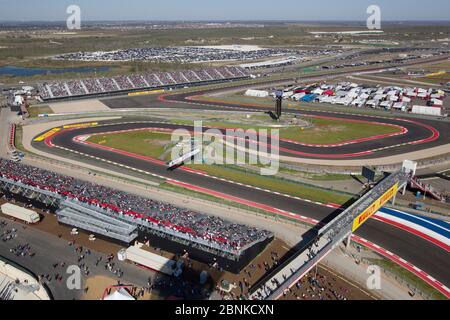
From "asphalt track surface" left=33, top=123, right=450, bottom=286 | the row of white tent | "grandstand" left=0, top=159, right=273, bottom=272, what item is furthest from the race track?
the row of white tent

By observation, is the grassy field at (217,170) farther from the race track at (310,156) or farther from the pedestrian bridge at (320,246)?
the pedestrian bridge at (320,246)

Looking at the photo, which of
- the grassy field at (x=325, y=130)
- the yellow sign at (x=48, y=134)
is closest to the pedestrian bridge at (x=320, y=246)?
the grassy field at (x=325, y=130)

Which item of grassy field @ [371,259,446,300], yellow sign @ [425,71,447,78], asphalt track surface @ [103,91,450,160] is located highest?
yellow sign @ [425,71,447,78]

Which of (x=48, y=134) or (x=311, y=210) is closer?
(x=311, y=210)

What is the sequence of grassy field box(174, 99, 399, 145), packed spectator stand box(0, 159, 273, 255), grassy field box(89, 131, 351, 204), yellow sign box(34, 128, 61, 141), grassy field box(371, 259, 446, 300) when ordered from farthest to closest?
1. yellow sign box(34, 128, 61, 141)
2. grassy field box(174, 99, 399, 145)
3. grassy field box(89, 131, 351, 204)
4. packed spectator stand box(0, 159, 273, 255)
5. grassy field box(371, 259, 446, 300)

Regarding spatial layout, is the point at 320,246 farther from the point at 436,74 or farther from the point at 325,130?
the point at 436,74

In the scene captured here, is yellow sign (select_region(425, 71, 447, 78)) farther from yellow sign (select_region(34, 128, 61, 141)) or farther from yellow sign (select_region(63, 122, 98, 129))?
yellow sign (select_region(34, 128, 61, 141))

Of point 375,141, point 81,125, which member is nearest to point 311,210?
point 375,141
